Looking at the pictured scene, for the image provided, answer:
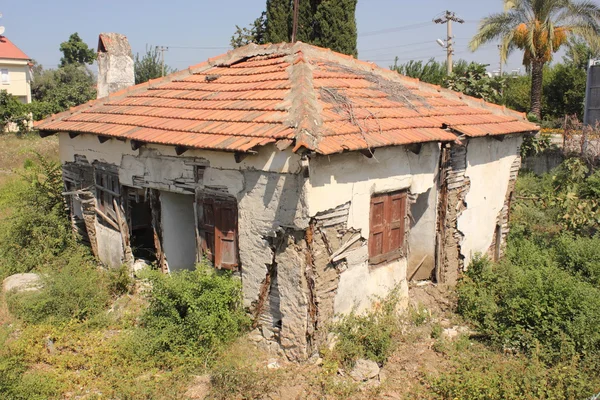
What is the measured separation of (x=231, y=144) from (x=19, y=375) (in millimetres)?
3633

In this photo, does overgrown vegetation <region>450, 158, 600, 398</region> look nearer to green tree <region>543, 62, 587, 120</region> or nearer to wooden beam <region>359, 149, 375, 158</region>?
wooden beam <region>359, 149, 375, 158</region>

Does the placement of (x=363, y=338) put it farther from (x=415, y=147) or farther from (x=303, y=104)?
(x=303, y=104)

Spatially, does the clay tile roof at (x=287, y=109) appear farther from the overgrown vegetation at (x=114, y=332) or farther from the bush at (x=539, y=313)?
the bush at (x=539, y=313)

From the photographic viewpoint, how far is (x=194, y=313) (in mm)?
6371

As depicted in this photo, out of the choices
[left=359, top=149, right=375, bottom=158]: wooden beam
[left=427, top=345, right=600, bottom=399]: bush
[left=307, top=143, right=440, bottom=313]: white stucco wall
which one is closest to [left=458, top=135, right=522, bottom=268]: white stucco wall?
[left=307, top=143, right=440, bottom=313]: white stucco wall

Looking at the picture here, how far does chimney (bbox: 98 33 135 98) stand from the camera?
10289 millimetres

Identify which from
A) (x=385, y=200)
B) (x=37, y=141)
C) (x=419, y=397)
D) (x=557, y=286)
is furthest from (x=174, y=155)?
(x=37, y=141)

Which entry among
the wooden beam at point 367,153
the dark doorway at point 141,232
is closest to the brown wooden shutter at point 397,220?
the wooden beam at point 367,153

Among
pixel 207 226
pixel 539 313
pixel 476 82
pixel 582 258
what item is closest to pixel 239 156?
pixel 207 226

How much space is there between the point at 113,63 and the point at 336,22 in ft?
29.1

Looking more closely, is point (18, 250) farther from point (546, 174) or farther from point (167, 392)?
point (546, 174)

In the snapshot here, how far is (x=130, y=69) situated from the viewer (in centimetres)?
1068

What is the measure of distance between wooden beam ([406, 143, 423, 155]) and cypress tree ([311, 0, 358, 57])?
10.9 meters

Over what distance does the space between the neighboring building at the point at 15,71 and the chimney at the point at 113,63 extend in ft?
105
